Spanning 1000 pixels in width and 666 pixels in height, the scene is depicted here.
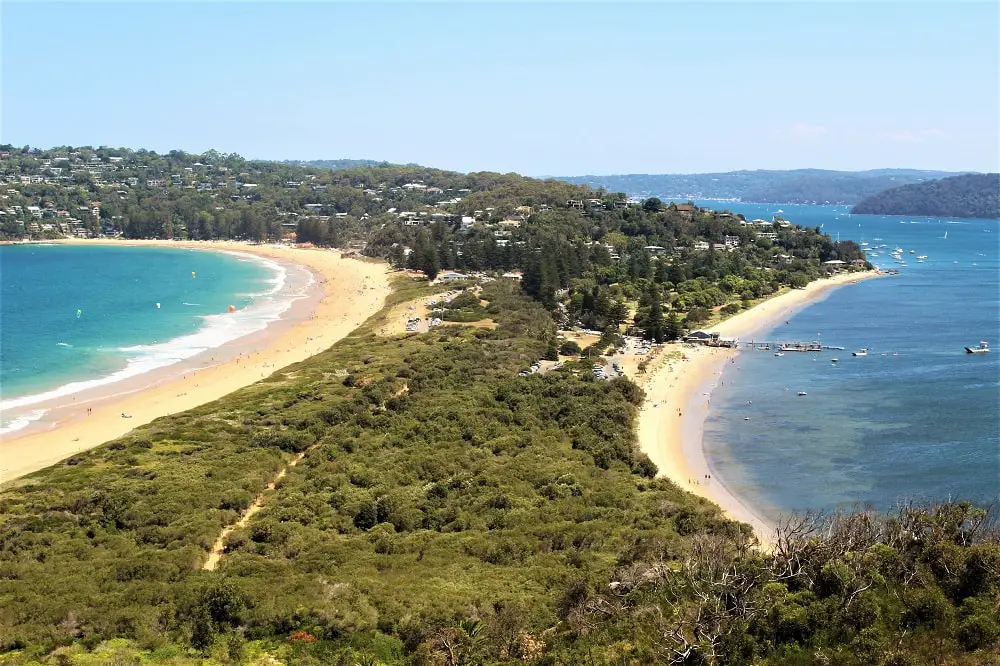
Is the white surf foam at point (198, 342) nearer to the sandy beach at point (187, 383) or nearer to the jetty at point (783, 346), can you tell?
the sandy beach at point (187, 383)

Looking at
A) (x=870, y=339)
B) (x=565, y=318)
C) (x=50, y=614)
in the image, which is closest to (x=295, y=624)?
(x=50, y=614)

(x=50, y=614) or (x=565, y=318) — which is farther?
(x=565, y=318)

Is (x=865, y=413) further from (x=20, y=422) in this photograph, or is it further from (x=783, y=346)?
(x=20, y=422)

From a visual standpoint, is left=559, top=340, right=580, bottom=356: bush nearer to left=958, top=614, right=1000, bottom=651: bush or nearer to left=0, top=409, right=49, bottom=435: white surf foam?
left=0, top=409, right=49, bottom=435: white surf foam

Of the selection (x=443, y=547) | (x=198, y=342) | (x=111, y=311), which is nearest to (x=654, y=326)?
(x=198, y=342)

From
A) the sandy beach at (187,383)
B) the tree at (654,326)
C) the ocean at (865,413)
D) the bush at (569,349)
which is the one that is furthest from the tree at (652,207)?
the bush at (569,349)

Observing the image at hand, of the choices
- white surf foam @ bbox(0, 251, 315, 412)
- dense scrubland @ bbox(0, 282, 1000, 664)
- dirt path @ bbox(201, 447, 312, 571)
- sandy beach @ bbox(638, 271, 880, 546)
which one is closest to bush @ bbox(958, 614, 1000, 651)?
dense scrubland @ bbox(0, 282, 1000, 664)

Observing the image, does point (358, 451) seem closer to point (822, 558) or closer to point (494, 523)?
point (494, 523)
